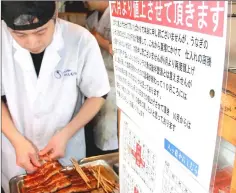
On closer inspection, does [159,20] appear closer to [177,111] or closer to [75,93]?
[177,111]

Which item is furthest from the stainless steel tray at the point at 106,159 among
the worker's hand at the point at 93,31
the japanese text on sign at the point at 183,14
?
the japanese text on sign at the point at 183,14

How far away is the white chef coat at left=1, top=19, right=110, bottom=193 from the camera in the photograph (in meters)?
1.48

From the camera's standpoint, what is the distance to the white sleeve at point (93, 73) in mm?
1522

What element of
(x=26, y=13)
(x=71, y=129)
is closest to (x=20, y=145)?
(x=71, y=129)

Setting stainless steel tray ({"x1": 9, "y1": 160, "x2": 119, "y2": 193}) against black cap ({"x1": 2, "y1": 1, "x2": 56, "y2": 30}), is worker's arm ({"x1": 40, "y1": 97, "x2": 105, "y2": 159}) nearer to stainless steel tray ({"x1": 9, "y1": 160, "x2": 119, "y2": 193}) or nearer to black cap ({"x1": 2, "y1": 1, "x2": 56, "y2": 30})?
stainless steel tray ({"x1": 9, "y1": 160, "x2": 119, "y2": 193})

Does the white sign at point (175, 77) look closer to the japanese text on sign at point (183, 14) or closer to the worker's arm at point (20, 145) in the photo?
the japanese text on sign at point (183, 14)

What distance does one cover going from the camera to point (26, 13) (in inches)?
45.4

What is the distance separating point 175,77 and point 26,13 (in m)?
0.75

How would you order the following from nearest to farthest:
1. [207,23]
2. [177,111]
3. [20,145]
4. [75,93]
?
[207,23]
[177,111]
[20,145]
[75,93]

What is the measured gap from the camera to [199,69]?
1.74 ft

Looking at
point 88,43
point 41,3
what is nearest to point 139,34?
point 41,3

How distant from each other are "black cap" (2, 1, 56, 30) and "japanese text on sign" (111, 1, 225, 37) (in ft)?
1.65

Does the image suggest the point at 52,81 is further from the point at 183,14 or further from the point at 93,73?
the point at 183,14

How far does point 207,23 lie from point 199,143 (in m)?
0.21
